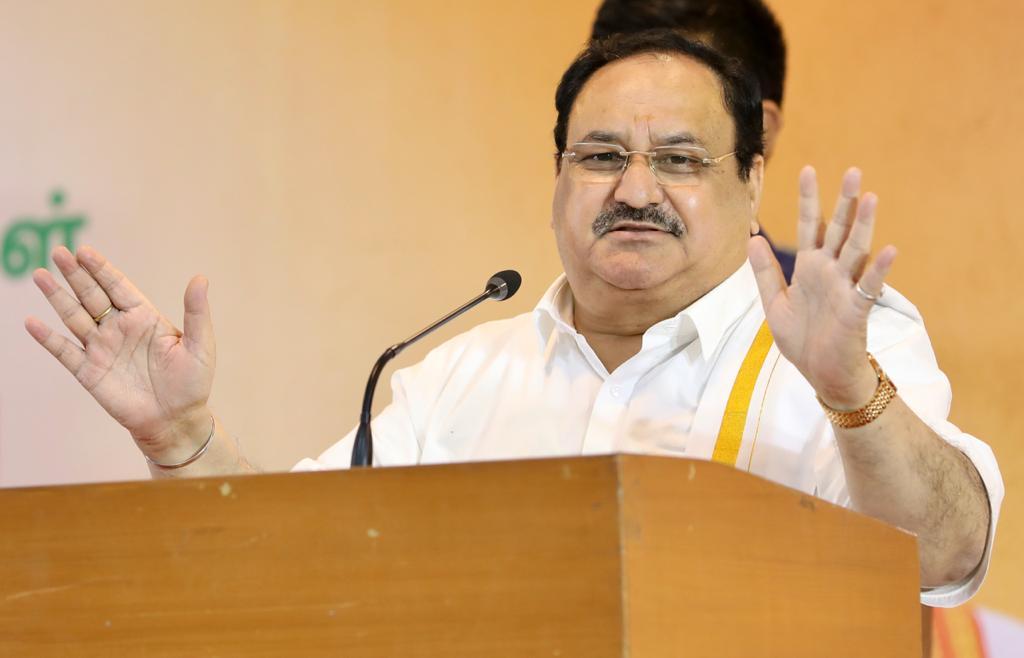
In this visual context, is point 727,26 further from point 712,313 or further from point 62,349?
point 62,349

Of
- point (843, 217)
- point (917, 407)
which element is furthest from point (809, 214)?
point (917, 407)

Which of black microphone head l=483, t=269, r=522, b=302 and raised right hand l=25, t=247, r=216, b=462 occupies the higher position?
black microphone head l=483, t=269, r=522, b=302

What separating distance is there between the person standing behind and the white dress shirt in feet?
3.10

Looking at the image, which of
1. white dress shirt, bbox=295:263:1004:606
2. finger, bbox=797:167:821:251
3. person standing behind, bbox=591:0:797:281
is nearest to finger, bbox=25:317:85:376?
white dress shirt, bbox=295:263:1004:606

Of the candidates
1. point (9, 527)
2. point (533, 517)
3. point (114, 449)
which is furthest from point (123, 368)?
point (114, 449)

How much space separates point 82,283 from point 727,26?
179 cm

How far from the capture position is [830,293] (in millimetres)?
1545

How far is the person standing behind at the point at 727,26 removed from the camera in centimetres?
314

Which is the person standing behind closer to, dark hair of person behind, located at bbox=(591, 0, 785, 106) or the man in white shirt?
dark hair of person behind, located at bbox=(591, 0, 785, 106)

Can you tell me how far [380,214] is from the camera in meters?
3.93

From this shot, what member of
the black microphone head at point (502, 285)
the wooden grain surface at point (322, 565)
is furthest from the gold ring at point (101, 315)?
the wooden grain surface at point (322, 565)

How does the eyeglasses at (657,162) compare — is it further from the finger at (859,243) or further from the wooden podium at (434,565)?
the wooden podium at (434,565)

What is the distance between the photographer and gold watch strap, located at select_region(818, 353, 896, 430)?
63.0 inches

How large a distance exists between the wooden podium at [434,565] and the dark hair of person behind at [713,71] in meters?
1.10
